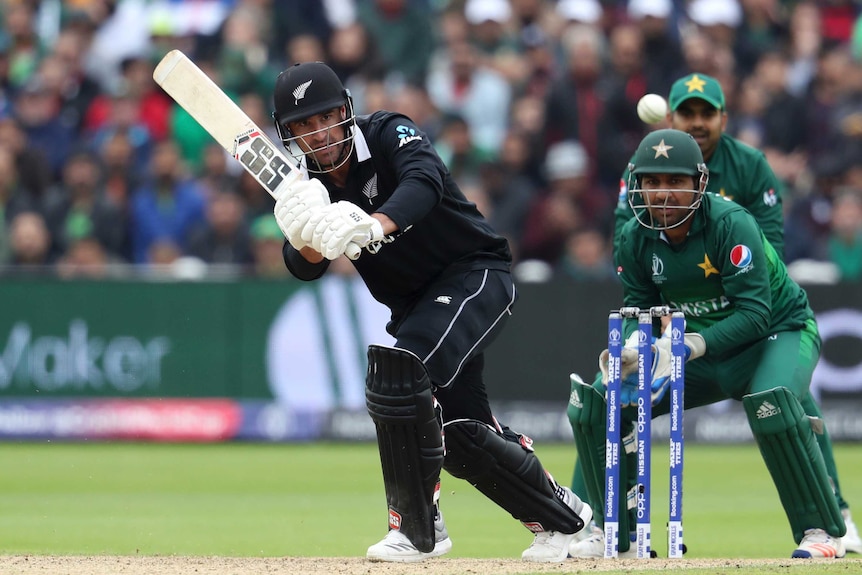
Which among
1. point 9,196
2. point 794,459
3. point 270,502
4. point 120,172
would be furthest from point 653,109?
point 9,196

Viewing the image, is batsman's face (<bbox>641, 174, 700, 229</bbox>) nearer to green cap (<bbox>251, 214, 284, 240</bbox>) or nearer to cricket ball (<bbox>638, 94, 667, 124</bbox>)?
cricket ball (<bbox>638, 94, 667, 124</bbox>)

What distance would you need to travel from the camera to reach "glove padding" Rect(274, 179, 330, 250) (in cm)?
623

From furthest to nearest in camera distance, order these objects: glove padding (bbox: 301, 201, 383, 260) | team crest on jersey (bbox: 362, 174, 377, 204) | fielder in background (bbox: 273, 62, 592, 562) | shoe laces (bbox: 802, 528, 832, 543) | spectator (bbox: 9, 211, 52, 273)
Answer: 1. spectator (bbox: 9, 211, 52, 273)
2. shoe laces (bbox: 802, 528, 832, 543)
3. team crest on jersey (bbox: 362, 174, 377, 204)
4. fielder in background (bbox: 273, 62, 592, 562)
5. glove padding (bbox: 301, 201, 383, 260)

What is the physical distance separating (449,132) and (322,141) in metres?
7.82

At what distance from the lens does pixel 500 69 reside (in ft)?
50.0

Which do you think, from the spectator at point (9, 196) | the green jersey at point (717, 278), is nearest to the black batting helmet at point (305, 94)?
the green jersey at point (717, 278)

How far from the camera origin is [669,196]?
691 centimetres

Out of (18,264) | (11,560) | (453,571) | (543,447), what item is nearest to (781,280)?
(453,571)

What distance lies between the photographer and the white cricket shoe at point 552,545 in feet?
23.0

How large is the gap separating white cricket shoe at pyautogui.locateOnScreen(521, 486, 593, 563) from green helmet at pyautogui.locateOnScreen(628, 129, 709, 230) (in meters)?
1.36

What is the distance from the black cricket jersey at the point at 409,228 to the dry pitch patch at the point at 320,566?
125 cm

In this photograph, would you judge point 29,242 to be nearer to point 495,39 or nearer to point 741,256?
point 495,39

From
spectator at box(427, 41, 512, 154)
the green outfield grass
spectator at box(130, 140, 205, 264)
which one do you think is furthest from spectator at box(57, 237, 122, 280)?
spectator at box(427, 41, 512, 154)

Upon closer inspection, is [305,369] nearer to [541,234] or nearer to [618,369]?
[541,234]
